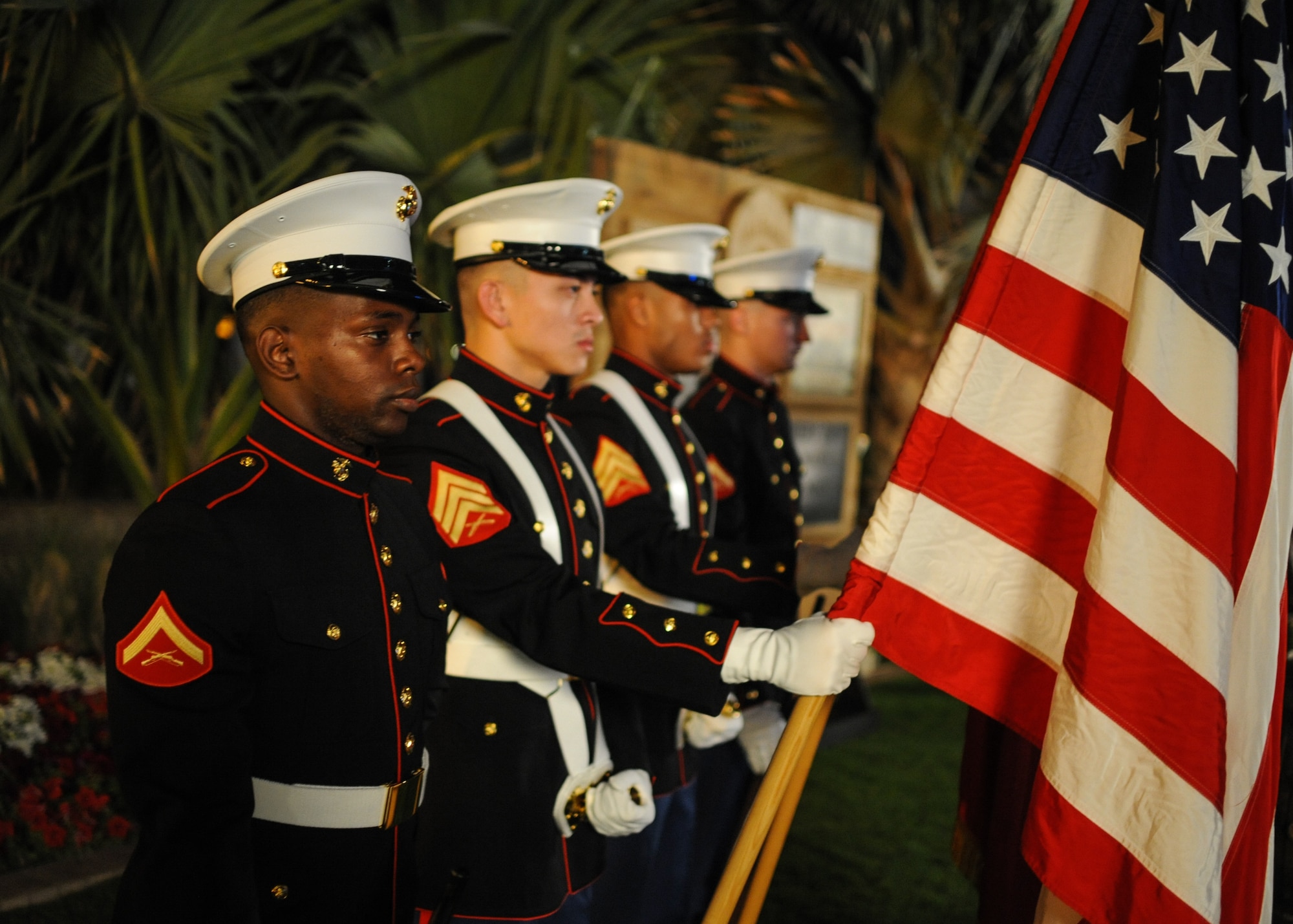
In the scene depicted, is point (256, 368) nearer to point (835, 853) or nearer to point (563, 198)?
point (563, 198)

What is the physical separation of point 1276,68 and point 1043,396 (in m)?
0.63

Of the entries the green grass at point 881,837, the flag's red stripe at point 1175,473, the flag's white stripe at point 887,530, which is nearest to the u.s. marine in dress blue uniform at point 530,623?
the flag's white stripe at point 887,530

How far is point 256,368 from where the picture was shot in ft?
5.36

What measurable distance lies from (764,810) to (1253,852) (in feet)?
2.53

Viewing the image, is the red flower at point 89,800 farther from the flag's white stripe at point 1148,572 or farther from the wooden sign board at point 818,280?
the flag's white stripe at point 1148,572

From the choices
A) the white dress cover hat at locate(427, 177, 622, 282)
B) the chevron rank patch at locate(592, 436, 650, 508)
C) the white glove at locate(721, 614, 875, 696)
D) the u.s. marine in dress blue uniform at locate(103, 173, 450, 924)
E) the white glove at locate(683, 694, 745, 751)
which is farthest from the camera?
the white glove at locate(683, 694, 745, 751)

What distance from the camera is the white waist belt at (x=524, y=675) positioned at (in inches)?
82.7

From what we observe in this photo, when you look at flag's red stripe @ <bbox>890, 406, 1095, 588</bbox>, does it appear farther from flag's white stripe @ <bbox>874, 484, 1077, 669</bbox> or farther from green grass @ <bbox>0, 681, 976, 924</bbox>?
green grass @ <bbox>0, 681, 976, 924</bbox>

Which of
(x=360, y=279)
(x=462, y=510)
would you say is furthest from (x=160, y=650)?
(x=462, y=510)

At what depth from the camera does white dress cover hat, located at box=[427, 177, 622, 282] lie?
7.38 feet

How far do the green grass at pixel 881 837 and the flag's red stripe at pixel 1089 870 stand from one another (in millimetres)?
1869

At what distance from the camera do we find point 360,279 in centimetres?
162

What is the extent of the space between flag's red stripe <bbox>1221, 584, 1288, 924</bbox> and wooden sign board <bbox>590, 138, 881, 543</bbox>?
2.44 metres

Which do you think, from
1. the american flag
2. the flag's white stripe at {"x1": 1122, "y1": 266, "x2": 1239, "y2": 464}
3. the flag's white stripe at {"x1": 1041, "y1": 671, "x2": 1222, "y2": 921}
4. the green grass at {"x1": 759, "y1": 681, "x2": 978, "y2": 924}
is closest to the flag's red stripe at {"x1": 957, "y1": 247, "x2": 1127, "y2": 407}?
the american flag
